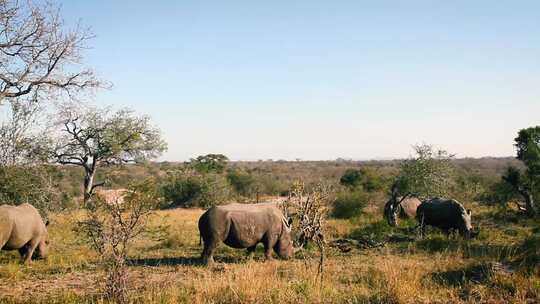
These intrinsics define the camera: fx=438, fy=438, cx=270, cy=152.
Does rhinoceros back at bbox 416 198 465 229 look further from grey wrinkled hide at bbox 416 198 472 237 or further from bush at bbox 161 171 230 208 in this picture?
bush at bbox 161 171 230 208

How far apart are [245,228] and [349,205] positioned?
14.2 meters

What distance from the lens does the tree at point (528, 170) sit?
22031 mm

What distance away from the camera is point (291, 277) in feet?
30.9

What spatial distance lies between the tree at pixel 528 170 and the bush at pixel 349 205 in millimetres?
7918

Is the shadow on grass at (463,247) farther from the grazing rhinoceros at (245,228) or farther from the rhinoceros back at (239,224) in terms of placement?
the rhinoceros back at (239,224)

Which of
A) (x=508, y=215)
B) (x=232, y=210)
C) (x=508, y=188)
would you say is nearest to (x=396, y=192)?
(x=508, y=215)

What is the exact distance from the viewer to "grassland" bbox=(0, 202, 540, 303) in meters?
7.59

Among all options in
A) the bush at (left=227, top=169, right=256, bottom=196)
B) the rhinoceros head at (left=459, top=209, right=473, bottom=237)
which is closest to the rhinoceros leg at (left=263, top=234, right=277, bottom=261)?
the rhinoceros head at (left=459, top=209, right=473, bottom=237)

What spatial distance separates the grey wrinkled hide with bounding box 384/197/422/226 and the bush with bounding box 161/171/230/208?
16456 millimetres

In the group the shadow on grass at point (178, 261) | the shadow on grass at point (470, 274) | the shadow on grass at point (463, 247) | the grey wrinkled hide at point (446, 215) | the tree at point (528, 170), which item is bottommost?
the shadow on grass at point (178, 261)

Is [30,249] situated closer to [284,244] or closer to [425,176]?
[284,244]

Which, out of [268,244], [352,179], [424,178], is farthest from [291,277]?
[352,179]

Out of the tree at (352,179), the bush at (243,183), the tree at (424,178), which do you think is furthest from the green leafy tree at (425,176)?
the bush at (243,183)

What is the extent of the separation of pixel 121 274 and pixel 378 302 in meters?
4.36
